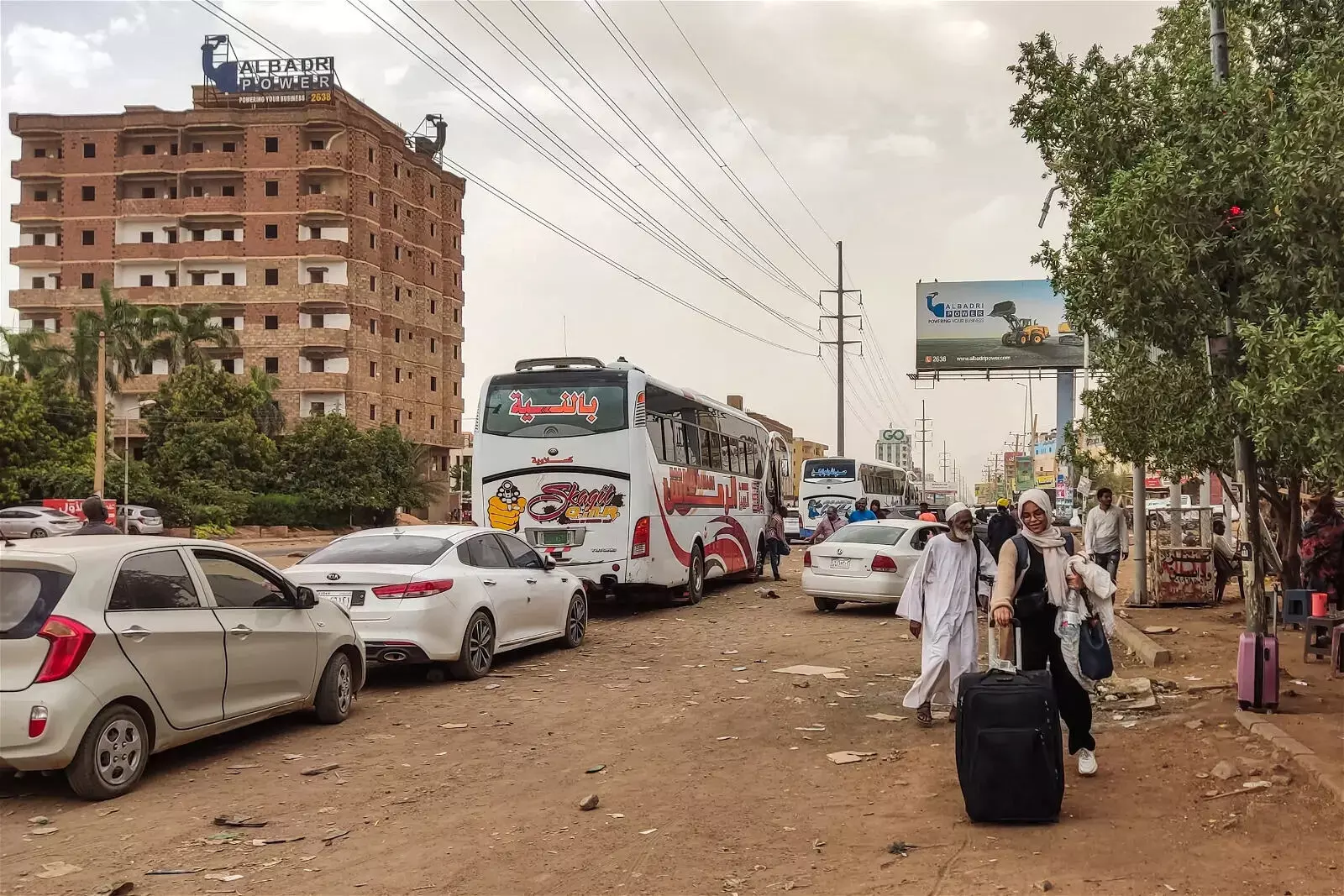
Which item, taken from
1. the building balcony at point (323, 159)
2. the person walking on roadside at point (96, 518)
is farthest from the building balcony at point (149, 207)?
the person walking on roadside at point (96, 518)

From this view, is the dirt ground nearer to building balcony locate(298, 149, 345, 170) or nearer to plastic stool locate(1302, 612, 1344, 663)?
plastic stool locate(1302, 612, 1344, 663)

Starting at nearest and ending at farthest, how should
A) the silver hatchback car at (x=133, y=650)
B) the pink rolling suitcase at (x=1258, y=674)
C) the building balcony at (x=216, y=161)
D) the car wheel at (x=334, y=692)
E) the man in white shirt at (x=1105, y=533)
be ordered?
1. the silver hatchback car at (x=133, y=650)
2. the pink rolling suitcase at (x=1258, y=674)
3. the car wheel at (x=334, y=692)
4. the man in white shirt at (x=1105, y=533)
5. the building balcony at (x=216, y=161)

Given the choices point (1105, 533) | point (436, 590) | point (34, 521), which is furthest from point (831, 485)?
point (436, 590)

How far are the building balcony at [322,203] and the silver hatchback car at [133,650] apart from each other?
62934 mm

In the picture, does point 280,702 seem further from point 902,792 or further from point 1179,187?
point 1179,187

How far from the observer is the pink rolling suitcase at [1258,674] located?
28.5 feet

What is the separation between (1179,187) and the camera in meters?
8.29

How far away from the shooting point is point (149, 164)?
227ft

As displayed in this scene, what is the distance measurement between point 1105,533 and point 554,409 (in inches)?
344

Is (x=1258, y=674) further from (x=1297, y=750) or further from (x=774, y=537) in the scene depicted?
(x=774, y=537)

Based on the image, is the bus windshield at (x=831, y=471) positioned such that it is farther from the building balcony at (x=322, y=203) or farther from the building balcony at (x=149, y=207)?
the building balcony at (x=149, y=207)

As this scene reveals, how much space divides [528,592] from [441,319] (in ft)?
227

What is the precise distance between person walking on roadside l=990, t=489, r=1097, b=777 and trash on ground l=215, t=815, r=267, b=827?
439 cm

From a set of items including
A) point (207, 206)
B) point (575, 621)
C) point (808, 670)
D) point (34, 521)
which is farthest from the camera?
point (207, 206)
